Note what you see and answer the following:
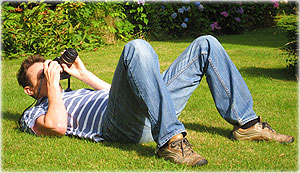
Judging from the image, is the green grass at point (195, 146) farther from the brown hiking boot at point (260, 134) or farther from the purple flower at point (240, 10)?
the purple flower at point (240, 10)

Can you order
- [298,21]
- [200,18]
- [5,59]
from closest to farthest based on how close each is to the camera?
[298,21]
[5,59]
[200,18]

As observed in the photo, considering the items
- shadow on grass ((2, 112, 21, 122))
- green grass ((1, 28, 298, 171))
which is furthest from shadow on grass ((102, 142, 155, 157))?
shadow on grass ((2, 112, 21, 122))

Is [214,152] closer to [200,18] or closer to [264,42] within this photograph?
[264,42]

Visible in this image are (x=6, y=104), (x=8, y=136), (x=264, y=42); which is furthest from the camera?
(x=264, y=42)

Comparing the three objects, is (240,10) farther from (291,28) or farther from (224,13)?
(291,28)

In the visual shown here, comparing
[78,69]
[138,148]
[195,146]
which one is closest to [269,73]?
[195,146]

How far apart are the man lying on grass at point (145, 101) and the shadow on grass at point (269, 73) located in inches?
110

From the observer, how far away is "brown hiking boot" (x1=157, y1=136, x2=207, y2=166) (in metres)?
2.71

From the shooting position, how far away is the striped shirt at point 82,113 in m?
3.20

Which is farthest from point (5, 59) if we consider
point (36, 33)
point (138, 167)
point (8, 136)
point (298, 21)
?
point (138, 167)

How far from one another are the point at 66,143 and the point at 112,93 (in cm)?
67

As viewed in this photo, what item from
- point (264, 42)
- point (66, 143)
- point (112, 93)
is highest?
point (112, 93)

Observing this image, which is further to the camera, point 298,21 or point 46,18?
point 46,18

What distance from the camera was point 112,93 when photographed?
286 centimetres
